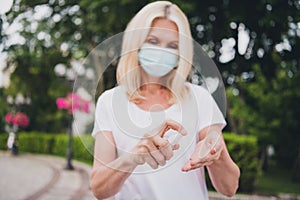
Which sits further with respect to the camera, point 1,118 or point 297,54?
point 1,118

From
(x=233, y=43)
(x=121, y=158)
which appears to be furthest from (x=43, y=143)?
(x=121, y=158)

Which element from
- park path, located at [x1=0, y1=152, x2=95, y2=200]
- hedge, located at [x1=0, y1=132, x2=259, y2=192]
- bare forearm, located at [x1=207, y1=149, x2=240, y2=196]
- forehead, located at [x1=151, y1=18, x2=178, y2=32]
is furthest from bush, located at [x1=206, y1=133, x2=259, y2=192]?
forehead, located at [x1=151, y1=18, x2=178, y2=32]

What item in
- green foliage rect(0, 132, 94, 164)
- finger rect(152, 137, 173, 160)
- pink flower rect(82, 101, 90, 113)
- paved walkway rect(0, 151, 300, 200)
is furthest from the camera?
green foliage rect(0, 132, 94, 164)

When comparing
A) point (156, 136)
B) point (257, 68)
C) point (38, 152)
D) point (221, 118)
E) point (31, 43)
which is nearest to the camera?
point (156, 136)

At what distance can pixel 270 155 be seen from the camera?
11.4m

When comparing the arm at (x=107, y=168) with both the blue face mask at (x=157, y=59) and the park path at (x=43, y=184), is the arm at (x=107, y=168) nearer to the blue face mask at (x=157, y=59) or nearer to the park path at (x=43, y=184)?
the blue face mask at (x=157, y=59)

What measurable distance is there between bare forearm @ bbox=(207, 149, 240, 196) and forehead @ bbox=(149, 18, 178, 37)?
27cm

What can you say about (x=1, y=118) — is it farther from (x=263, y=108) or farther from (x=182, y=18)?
(x=182, y=18)

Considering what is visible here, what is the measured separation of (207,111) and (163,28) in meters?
0.20

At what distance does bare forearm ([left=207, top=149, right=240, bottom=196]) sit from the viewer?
0.83 m

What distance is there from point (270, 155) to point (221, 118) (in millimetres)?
11193

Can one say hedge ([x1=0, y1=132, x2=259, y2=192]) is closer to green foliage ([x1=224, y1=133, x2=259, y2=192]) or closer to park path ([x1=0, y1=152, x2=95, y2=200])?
green foliage ([x1=224, y1=133, x2=259, y2=192])

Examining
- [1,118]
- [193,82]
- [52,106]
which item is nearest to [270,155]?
[1,118]

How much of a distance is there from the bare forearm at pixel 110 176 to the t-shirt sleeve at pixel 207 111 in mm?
184
